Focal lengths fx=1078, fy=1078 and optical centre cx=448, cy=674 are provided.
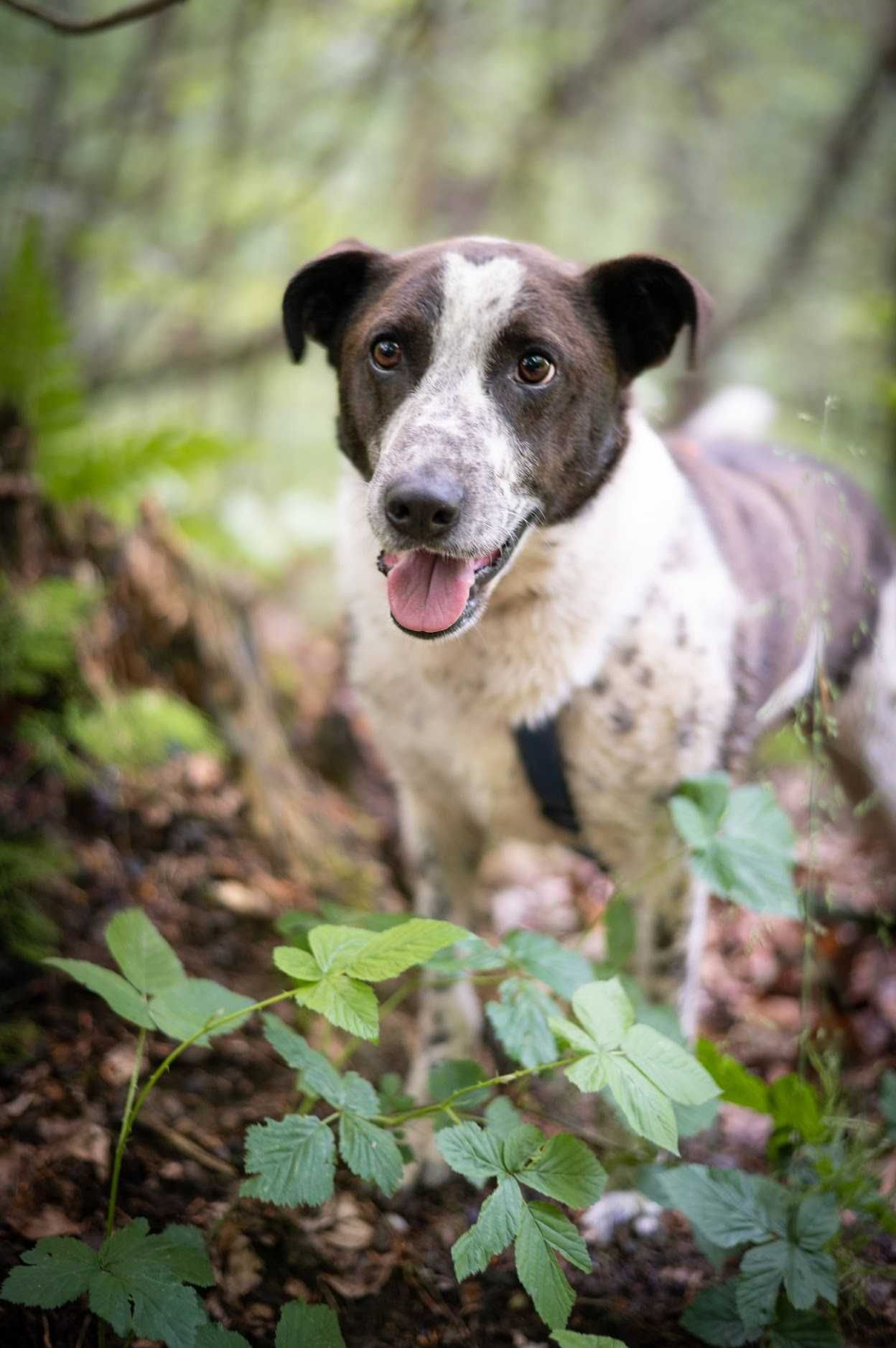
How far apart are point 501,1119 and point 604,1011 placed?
31 cm

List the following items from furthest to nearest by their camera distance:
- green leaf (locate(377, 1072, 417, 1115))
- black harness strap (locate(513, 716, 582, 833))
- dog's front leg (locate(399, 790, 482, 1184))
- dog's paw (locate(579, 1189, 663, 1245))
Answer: dog's front leg (locate(399, 790, 482, 1184)) < black harness strap (locate(513, 716, 582, 833)) < dog's paw (locate(579, 1189, 663, 1245)) < green leaf (locate(377, 1072, 417, 1115))

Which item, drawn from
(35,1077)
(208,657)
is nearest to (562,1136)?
(35,1077)

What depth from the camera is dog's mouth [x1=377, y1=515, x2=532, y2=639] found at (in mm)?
2428

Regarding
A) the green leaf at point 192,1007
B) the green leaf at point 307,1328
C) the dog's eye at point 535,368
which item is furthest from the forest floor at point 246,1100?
the dog's eye at point 535,368

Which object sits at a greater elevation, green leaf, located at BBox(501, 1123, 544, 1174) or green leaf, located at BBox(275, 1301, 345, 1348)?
green leaf, located at BBox(501, 1123, 544, 1174)

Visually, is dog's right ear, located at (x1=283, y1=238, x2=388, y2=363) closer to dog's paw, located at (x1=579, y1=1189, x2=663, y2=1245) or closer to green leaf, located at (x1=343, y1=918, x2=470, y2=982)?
green leaf, located at (x1=343, y1=918, x2=470, y2=982)

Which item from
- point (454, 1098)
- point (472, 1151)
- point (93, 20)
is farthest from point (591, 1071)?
point (93, 20)

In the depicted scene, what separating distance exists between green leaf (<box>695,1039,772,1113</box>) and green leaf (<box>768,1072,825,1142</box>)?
5 centimetres

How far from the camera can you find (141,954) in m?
2.07

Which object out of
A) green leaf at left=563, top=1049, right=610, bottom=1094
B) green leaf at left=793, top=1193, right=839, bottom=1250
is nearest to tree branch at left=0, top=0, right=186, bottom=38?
green leaf at left=563, top=1049, right=610, bottom=1094

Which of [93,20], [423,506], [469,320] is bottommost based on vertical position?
[423,506]

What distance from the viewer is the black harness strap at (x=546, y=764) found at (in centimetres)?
286

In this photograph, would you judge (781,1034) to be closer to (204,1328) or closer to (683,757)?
(683,757)

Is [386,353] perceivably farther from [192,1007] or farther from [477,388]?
[192,1007]
